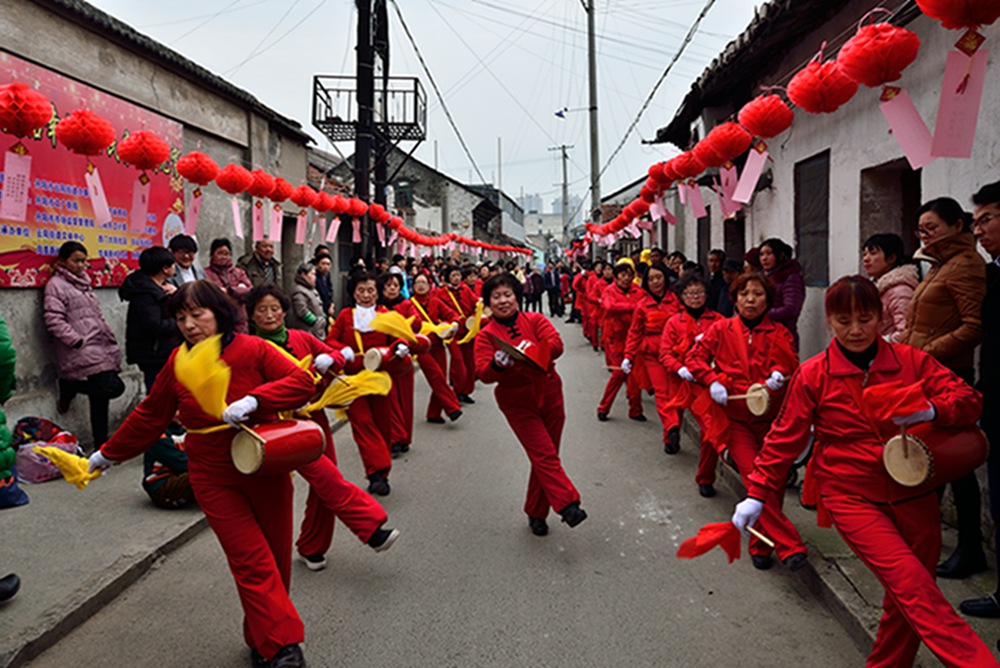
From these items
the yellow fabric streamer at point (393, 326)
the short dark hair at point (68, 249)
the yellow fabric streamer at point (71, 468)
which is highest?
the short dark hair at point (68, 249)

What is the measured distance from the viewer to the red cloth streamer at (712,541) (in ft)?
9.52

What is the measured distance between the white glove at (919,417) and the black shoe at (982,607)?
4.60 feet

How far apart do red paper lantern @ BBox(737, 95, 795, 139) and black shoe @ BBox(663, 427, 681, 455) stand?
9.83ft

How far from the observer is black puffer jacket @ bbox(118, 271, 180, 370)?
6.12 m

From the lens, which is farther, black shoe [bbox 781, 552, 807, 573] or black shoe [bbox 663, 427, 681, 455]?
black shoe [bbox 663, 427, 681, 455]

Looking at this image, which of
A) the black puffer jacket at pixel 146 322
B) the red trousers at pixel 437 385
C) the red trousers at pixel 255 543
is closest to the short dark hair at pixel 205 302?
the red trousers at pixel 255 543

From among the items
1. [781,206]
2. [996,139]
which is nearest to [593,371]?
[781,206]

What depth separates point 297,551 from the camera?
4.69 metres

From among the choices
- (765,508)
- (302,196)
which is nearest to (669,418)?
(765,508)

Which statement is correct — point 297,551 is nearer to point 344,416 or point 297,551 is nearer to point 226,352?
point 344,416

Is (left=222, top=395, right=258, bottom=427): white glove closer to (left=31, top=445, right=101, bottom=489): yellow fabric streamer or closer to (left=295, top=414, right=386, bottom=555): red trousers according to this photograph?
(left=295, top=414, right=386, bottom=555): red trousers

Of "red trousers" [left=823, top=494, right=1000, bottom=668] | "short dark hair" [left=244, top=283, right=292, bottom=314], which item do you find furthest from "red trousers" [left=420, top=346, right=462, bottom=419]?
"red trousers" [left=823, top=494, right=1000, bottom=668]

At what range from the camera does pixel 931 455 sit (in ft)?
8.72

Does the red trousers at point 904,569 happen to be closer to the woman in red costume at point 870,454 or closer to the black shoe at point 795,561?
the woman in red costume at point 870,454
